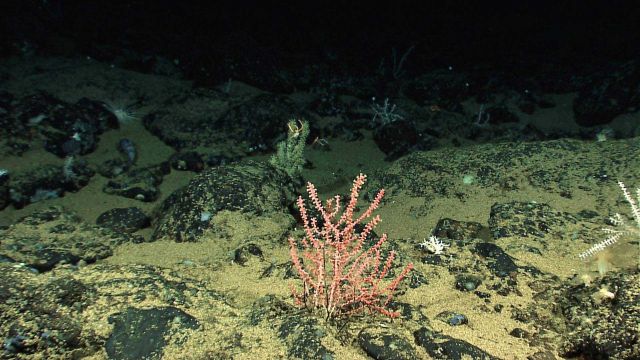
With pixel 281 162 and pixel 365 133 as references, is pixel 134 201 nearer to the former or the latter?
pixel 281 162

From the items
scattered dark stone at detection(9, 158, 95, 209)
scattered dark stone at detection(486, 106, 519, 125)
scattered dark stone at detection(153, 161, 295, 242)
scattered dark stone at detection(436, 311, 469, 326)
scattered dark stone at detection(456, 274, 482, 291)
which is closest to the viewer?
scattered dark stone at detection(436, 311, 469, 326)

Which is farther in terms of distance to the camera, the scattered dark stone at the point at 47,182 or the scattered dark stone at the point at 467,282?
the scattered dark stone at the point at 47,182

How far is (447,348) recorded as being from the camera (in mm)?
2141

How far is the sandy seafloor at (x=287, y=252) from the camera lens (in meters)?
2.30

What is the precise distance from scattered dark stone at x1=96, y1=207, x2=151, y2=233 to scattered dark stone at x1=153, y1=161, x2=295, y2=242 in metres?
0.32

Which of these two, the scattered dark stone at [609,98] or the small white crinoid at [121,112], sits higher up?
the scattered dark stone at [609,98]

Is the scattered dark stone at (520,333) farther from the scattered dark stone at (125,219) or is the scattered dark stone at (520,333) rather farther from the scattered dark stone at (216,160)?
the scattered dark stone at (216,160)

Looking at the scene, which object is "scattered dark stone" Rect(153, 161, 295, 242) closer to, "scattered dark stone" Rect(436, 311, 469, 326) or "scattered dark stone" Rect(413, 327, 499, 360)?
"scattered dark stone" Rect(436, 311, 469, 326)

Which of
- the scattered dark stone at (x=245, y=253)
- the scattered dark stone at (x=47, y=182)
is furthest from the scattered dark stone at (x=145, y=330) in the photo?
the scattered dark stone at (x=47, y=182)

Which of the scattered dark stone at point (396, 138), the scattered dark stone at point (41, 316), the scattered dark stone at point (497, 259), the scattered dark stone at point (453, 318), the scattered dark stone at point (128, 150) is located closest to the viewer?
the scattered dark stone at point (41, 316)

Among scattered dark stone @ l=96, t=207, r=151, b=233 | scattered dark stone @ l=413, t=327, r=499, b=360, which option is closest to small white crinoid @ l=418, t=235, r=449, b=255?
scattered dark stone @ l=413, t=327, r=499, b=360

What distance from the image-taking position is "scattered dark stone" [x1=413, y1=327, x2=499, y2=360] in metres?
2.10

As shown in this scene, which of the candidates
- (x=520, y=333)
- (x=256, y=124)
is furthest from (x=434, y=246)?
(x=256, y=124)

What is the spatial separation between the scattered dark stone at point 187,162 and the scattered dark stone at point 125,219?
1.49m
